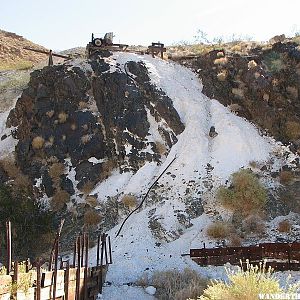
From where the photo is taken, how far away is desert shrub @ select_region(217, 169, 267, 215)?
22484 mm

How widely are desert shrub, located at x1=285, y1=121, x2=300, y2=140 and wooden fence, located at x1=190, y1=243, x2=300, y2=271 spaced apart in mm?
10046

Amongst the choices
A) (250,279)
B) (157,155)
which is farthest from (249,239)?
(250,279)

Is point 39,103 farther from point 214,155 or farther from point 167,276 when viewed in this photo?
point 167,276

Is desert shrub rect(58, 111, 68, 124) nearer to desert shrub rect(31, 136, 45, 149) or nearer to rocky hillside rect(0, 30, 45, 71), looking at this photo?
desert shrub rect(31, 136, 45, 149)

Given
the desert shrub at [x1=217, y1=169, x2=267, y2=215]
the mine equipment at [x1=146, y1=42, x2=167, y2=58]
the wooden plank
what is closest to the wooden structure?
the mine equipment at [x1=146, y1=42, x2=167, y2=58]

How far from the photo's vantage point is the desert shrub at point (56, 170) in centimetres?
2584

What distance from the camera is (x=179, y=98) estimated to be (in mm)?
29750

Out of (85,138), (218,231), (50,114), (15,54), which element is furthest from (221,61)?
(15,54)

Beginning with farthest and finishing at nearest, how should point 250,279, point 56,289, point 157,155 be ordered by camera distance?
point 157,155, point 56,289, point 250,279

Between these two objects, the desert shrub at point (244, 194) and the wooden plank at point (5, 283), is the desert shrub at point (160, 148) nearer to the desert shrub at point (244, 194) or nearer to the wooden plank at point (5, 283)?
the desert shrub at point (244, 194)

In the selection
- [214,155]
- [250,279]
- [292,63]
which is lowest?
[250,279]

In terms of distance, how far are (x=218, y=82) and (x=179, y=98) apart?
127 inches

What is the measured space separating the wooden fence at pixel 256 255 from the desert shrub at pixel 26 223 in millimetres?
7348

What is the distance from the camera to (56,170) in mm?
26000
